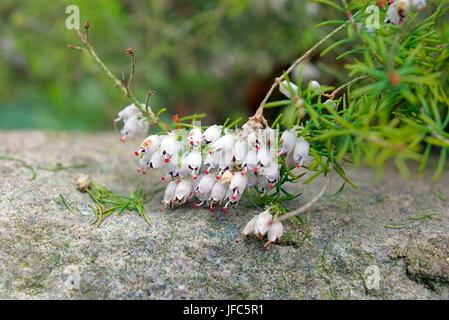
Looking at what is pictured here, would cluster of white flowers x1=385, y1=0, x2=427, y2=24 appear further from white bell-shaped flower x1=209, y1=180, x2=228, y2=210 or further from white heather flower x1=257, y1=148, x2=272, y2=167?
white bell-shaped flower x1=209, y1=180, x2=228, y2=210

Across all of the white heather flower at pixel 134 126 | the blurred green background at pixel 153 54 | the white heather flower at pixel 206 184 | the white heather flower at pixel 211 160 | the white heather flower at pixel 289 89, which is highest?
the blurred green background at pixel 153 54

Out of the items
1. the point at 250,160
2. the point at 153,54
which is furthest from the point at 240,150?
the point at 153,54

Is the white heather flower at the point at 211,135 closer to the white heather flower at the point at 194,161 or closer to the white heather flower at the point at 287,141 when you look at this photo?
the white heather flower at the point at 194,161

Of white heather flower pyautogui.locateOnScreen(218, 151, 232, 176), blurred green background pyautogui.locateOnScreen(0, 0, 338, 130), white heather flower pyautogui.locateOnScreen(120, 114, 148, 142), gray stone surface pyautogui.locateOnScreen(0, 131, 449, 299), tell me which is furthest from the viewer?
blurred green background pyautogui.locateOnScreen(0, 0, 338, 130)

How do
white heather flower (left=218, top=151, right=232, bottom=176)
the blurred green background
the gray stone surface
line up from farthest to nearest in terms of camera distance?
the blurred green background
white heather flower (left=218, top=151, right=232, bottom=176)
the gray stone surface

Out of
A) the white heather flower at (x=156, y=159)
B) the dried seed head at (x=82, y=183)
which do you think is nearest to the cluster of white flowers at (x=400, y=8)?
the white heather flower at (x=156, y=159)

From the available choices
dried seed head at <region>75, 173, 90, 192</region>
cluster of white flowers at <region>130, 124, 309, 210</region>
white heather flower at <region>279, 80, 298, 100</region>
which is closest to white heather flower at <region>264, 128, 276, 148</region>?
cluster of white flowers at <region>130, 124, 309, 210</region>
